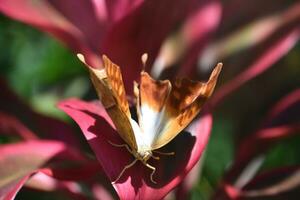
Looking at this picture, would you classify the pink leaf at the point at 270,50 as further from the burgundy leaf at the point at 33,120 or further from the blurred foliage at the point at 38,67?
the blurred foliage at the point at 38,67

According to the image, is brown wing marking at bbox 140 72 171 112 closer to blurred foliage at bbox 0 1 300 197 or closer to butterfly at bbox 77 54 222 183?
butterfly at bbox 77 54 222 183

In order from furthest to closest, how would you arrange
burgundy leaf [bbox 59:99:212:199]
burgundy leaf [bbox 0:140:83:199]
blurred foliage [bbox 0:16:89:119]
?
blurred foliage [bbox 0:16:89:119] → burgundy leaf [bbox 0:140:83:199] → burgundy leaf [bbox 59:99:212:199]

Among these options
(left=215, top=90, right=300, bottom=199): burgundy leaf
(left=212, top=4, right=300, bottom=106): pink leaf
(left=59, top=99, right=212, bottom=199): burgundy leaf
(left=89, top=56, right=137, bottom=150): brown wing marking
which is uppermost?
(left=89, top=56, right=137, bottom=150): brown wing marking

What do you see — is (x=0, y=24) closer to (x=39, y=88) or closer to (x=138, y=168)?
(x=39, y=88)

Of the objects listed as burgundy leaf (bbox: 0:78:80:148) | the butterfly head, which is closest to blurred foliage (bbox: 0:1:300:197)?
burgundy leaf (bbox: 0:78:80:148)

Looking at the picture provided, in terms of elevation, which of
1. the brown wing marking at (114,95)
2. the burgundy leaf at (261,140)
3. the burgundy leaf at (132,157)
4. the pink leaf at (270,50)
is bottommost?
the burgundy leaf at (261,140)

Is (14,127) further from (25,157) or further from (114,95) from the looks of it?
(114,95)

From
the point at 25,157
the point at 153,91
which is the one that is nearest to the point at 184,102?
the point at 153,91

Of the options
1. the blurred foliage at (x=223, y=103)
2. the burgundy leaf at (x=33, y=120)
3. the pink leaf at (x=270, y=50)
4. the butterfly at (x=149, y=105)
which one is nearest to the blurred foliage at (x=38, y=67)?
the blurred foliage at (x=223, y=103)

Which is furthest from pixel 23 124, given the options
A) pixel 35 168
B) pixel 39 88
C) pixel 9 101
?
pixel 39 88
